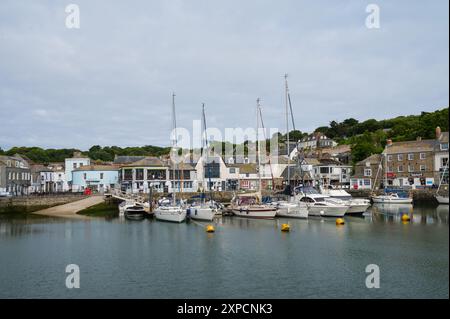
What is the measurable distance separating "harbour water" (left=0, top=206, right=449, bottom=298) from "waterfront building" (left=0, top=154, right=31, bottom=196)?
28897 mm

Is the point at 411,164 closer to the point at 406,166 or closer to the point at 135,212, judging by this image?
the point at 406,166

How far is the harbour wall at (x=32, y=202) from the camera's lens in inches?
1971

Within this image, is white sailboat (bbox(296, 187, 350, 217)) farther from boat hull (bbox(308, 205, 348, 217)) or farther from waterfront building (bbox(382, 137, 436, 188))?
waterfront building (bbox(382, 137, 436, 188))

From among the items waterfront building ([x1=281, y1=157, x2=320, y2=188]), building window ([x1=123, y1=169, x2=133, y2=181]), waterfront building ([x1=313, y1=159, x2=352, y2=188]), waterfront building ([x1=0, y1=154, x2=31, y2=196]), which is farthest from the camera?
waterfront building ([x1=313, y1=159, x2=352, y2=188])

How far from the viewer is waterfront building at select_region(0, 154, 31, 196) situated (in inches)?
2394

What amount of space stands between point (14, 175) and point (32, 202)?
15.7m

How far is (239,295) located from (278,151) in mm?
68244

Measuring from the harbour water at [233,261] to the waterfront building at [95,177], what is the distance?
101ft

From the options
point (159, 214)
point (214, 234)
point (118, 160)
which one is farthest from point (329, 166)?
point (214, 234)

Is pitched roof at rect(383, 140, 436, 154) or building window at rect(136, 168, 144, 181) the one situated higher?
pitched roof at rect(383, 140, 436, 154)

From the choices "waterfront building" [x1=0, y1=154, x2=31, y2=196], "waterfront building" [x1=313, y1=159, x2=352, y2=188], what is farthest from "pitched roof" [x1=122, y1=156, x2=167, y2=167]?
"waterfront building" [x1=313, y1=159, x2=352, y2=188]

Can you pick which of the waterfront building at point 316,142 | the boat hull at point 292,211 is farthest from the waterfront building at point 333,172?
the boat hull at point 292,211

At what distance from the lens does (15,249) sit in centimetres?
2738

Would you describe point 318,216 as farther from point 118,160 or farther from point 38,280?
point 118,160
